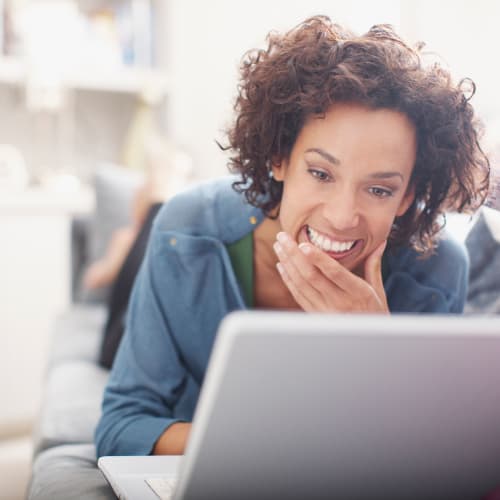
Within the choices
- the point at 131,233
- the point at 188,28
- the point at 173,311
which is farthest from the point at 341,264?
the point at 188,28

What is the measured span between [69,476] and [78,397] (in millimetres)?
543

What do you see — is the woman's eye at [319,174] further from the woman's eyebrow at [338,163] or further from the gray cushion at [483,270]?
the gray cushion at [483,270]

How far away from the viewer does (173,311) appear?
103 cm

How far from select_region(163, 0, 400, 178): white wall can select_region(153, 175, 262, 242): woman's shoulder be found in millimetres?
1730

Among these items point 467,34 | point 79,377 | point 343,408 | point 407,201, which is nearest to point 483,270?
point 407,201

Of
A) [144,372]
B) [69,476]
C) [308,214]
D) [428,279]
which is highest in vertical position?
[308,214]

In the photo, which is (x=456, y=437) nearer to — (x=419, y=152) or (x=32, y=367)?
(x=419, y=152)

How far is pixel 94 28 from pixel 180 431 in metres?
2.36

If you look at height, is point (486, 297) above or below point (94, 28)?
below

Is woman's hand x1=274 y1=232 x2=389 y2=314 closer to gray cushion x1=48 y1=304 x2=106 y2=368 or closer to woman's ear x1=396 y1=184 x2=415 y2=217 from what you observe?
woman's ear x1=396 y1=184 x2=415 y2=217

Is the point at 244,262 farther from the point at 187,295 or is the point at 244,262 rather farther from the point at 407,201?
the point at 407,201

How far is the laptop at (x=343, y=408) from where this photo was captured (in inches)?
19.5

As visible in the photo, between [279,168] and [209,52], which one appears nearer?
[279,168]

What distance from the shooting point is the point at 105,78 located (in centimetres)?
297
